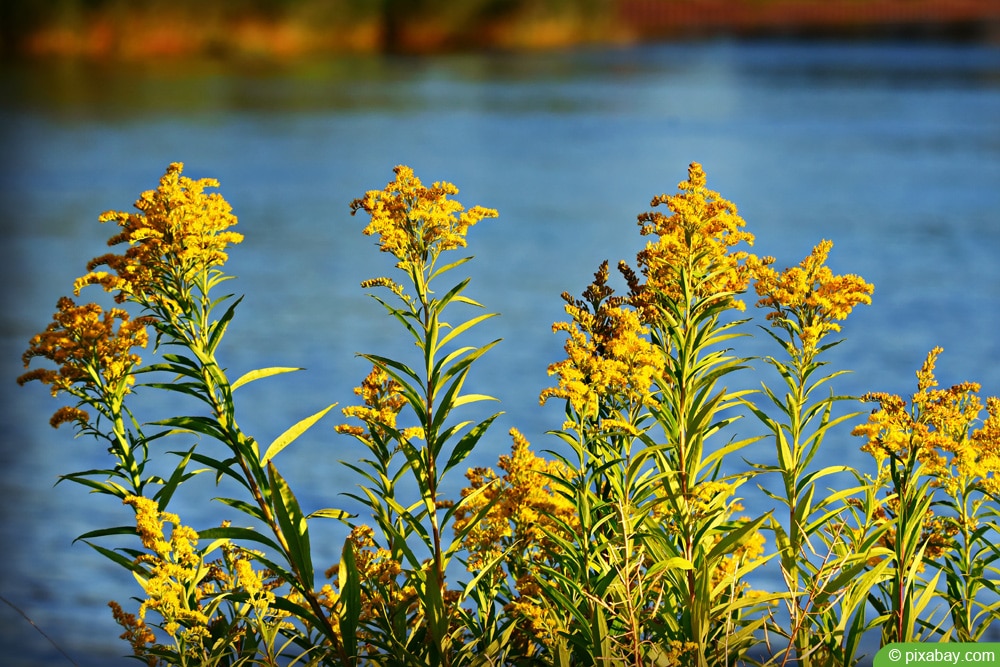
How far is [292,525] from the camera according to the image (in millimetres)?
2469

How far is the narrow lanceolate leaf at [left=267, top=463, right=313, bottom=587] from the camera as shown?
8.06 feet

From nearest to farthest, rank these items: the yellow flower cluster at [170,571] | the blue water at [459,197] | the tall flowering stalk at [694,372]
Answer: the yellow flower cluster at [170,571] < the tall flowering stalk at [694,372] < the blue water at [459,197]

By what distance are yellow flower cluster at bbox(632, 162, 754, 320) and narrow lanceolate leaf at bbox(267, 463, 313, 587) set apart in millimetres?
818

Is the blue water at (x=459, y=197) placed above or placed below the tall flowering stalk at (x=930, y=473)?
above

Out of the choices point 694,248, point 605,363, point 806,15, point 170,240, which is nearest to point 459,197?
point 694,248

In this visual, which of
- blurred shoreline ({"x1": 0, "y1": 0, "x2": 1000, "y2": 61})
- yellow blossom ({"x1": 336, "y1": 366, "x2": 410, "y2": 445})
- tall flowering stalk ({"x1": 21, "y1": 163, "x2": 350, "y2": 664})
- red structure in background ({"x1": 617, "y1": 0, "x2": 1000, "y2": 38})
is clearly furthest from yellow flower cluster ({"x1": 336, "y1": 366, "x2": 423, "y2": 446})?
red structure in background ({"x1": 617, "y1": 0, "x2": 1000, "y2": 38})

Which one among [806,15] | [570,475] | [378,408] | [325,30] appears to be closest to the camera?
[378,408]

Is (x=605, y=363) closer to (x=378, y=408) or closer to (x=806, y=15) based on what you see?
(x=378, y=408)

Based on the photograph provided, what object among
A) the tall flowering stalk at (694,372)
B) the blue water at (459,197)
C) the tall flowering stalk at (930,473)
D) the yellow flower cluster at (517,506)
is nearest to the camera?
the tall flowering stalk at (930,473)

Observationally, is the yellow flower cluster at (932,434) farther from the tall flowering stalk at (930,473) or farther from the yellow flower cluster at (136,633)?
the yellow flower cluster at (136,633)

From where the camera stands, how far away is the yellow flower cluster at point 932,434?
2434 millimetres

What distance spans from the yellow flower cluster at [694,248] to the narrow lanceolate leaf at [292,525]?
0.82m

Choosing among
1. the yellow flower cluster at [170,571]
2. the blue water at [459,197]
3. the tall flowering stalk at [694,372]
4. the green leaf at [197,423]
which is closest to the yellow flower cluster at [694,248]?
the tall flowering stalk at [694,372]

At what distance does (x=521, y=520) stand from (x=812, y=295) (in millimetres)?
752
